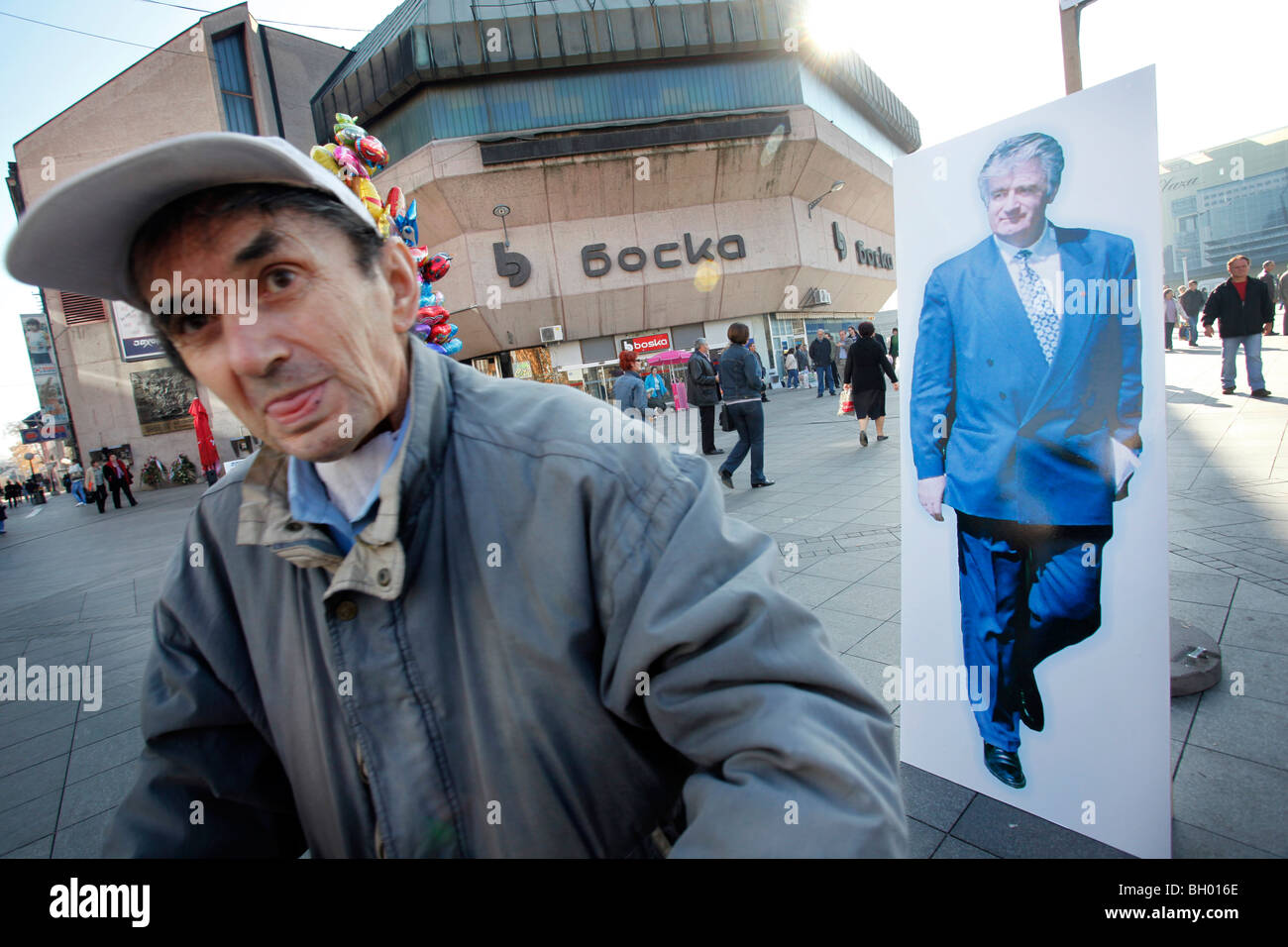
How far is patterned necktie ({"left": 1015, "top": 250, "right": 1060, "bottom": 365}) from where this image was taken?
1.92 m

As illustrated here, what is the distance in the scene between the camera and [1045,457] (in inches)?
77.5

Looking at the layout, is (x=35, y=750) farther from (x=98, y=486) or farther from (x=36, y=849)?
(x=98, y=486)

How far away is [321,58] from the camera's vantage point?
1142 inches

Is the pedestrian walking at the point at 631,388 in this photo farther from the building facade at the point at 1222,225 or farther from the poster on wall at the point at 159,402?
the building facade at the point at 1222,225

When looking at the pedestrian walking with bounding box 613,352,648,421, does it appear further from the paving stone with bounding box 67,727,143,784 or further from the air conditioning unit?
the air conditioning unit

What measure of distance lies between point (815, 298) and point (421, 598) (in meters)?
30.2

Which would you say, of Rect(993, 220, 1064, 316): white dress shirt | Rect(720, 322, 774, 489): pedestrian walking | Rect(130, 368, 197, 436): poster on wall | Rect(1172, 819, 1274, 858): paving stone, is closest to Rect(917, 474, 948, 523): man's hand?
Rect(993, 220, 1064, 316): white dress shirt

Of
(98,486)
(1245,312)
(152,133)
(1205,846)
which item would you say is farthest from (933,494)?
(152,133)

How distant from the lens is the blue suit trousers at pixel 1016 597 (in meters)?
1.98
